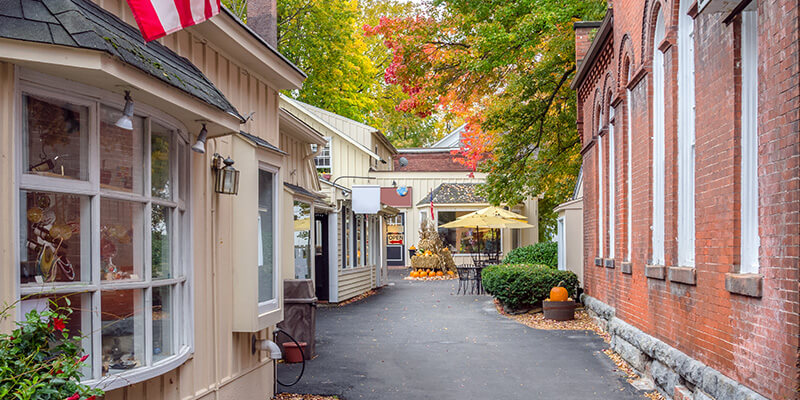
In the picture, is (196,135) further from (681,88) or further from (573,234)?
(573,234)

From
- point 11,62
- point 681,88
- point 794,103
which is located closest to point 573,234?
point 681,88

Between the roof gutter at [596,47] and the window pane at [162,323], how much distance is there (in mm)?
8894

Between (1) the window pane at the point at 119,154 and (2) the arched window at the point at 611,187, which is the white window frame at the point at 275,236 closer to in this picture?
(1) the window pane at the point at 119,154

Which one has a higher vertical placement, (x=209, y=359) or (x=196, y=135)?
(x=196, y=135)

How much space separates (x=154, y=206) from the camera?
5.26 meters

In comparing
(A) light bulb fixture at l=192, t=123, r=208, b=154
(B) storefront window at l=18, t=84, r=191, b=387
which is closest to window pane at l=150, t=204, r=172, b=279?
(B) storefront window at l=18, t=84, r=191, b=387

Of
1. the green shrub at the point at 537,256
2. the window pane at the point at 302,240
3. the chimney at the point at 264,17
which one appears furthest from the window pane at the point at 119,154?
the green shrub at the point at 537,256

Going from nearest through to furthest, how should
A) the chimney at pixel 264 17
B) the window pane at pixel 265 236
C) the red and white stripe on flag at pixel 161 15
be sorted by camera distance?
the red and white stripe on flag at pixel 161 15, the window pane at pixel 265 236, the chimney at pixel 264 17

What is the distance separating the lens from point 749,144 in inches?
239

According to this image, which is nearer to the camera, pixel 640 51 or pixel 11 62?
pixel 11 62

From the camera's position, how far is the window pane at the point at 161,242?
17.3 feet

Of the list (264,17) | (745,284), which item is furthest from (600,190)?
(745,284)

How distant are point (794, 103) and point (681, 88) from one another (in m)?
3.35

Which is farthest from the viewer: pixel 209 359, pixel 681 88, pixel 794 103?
pixel 681 88
